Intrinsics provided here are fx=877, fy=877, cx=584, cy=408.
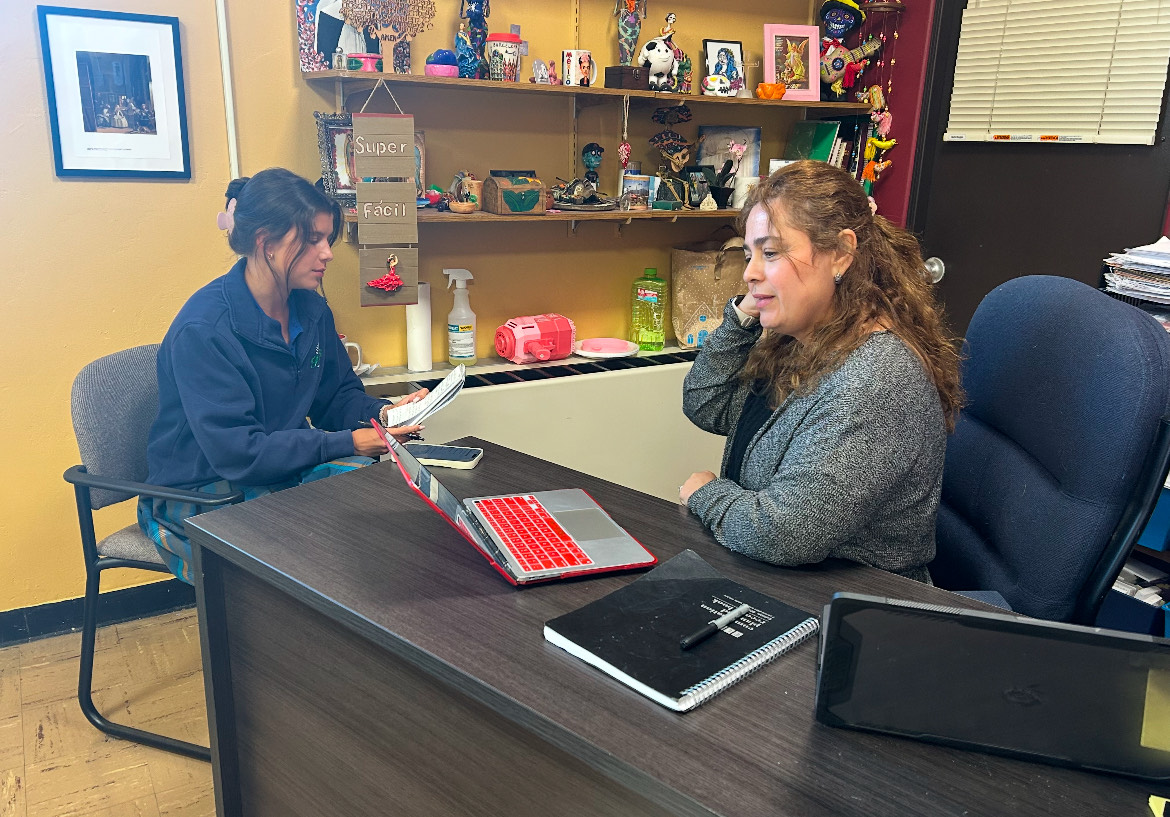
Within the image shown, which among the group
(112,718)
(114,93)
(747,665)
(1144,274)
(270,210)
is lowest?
(112,718)

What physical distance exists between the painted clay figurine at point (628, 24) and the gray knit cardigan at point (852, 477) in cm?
193

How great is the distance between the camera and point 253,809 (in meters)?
1.57

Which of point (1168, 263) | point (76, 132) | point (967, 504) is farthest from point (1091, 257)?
point (76, 132)

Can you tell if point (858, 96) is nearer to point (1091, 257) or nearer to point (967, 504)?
point (1091, 257)

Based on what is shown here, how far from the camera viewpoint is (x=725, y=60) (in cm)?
313

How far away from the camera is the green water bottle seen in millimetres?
3275

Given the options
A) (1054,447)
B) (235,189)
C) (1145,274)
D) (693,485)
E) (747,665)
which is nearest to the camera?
(747,665)

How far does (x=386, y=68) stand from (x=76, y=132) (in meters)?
0.84

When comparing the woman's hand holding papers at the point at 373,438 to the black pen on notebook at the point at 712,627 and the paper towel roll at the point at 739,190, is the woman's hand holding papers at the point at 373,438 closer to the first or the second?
the black pen on notebook at the point at 712,627

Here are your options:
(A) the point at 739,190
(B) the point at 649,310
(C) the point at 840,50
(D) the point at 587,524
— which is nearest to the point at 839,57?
(C) the point at 840,50

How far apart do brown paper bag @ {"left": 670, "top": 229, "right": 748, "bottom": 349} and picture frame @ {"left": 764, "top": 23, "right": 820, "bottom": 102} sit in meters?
0.58

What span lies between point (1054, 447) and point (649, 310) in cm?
202

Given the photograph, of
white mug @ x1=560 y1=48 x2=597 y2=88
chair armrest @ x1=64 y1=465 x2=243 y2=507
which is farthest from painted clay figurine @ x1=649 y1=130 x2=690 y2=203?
chair armrest @ x1=64 y1=465 x2=243 y2=507

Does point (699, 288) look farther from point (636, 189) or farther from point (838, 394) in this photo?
point (838, 394)
